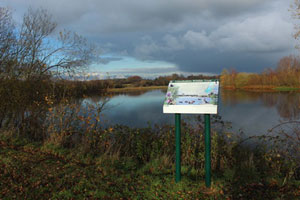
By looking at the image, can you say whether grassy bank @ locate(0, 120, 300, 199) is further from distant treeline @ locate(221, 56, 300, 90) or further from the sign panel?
distant treeline @ locate(221, 56, 300, 90)

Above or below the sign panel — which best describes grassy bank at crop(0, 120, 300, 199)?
below

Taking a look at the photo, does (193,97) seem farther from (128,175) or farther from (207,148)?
(128,175)

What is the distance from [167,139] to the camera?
6.75m

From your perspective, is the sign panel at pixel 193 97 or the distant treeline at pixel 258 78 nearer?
the sign panel at pixel 193 97

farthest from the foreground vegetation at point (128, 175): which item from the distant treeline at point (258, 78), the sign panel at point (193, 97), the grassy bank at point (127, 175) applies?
the distant treeline at point (258, 78)

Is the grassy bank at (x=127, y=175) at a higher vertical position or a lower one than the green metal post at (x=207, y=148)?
lower

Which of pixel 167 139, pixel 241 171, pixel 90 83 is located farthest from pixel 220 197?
pixel 90 83

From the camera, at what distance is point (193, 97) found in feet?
12.0

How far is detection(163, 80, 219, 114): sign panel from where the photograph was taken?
347 cm

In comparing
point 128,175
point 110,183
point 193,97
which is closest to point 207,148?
point 193,97

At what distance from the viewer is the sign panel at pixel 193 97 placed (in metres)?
3.47

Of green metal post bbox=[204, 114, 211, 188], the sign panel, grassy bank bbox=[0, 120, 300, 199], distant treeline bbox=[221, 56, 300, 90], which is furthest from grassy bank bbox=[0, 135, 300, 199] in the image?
distant treeline bbox=[221, 56, 300, 90]

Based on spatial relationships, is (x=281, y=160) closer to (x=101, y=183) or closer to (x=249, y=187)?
(x=249, y=187)

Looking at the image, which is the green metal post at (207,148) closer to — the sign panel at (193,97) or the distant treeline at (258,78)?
the sign panel at (193,97)
